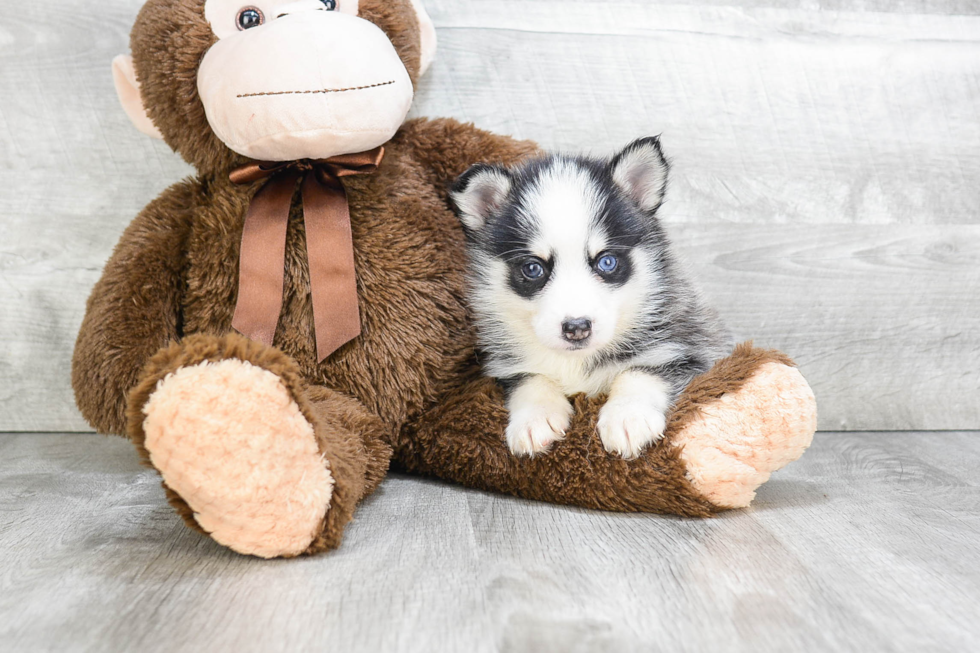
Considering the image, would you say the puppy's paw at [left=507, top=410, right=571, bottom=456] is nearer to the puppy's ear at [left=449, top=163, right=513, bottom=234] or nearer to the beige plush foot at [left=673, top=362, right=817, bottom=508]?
the beige plush foot at [left=673, top=362, right=817, bottom=508]

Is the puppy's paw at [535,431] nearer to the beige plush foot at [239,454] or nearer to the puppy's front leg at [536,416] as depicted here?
the puppy's front leg at [536,416]

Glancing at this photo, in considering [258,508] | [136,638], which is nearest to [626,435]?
[258,508]

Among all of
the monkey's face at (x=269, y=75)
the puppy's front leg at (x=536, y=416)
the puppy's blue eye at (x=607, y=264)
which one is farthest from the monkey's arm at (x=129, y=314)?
the puppy's blue eye at (x=607, y=264)

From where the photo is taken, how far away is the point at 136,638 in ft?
3.65

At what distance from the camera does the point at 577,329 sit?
1.55m

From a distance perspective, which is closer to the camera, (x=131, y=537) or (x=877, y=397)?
(x=131, y=537)

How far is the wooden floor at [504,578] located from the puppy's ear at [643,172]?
27.8 inches

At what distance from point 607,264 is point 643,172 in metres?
0.25

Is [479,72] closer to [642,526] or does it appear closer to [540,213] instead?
[540,213]

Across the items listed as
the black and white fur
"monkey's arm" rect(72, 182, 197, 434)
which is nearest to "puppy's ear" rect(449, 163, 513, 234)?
the black and white fur

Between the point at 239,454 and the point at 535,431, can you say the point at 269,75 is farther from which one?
the point at 535,431

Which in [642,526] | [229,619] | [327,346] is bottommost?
[642,526]

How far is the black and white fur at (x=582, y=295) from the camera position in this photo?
1612 mm

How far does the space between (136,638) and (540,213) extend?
1.08 meters
